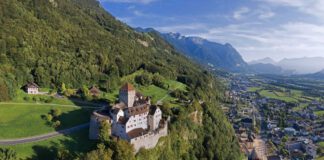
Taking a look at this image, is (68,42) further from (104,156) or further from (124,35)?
(104,156)

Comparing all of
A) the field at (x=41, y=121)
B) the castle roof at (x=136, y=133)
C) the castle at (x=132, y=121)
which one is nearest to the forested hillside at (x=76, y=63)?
the castle at (x=132, y=121)

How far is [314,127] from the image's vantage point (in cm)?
19862

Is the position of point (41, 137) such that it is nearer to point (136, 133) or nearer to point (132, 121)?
point (132, 121)

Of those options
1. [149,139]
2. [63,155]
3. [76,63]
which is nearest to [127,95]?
[149,139]

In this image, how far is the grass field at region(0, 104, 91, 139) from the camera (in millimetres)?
79062

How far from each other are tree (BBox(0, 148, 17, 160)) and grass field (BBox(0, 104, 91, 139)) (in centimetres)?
800

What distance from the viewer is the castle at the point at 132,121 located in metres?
81.6

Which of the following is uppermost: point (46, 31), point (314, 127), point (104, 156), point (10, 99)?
point (46, 31)

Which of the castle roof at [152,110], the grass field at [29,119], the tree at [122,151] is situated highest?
the castle roof at [152,110]

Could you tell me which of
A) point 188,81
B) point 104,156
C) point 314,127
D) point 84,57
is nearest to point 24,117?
point 104,156

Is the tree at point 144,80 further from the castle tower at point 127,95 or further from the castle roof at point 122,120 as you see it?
the castle roof at point 122,120

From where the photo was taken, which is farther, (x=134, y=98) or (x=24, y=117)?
(x=134, y=98)

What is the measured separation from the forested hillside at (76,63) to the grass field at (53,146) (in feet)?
46.1

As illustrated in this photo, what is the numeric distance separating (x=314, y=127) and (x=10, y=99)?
16119cm
